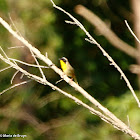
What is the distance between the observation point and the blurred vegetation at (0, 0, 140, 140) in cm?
792

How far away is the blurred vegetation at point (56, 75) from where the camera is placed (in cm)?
792

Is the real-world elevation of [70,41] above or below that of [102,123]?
above

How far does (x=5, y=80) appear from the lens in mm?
8234

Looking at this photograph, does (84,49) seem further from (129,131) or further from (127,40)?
(129,131)

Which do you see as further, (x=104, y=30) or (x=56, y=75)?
(x=56, y=75)

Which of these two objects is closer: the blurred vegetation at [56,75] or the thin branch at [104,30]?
the thin branch at [104,30]

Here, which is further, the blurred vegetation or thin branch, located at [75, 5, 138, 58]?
the blurred vegetation

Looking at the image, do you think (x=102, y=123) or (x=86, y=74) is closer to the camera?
(x=102, y=123)

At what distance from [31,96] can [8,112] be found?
2.05 ft

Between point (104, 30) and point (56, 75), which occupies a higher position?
point (56, 75)

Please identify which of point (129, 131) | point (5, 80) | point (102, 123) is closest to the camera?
point (129, 131)

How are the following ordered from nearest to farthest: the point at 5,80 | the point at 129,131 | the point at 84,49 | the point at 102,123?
the point at 129,131, the point at 102,123, the point at 5,80, the point at 84,49

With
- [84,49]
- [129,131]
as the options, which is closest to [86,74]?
[84,49]

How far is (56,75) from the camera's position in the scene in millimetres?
8516
